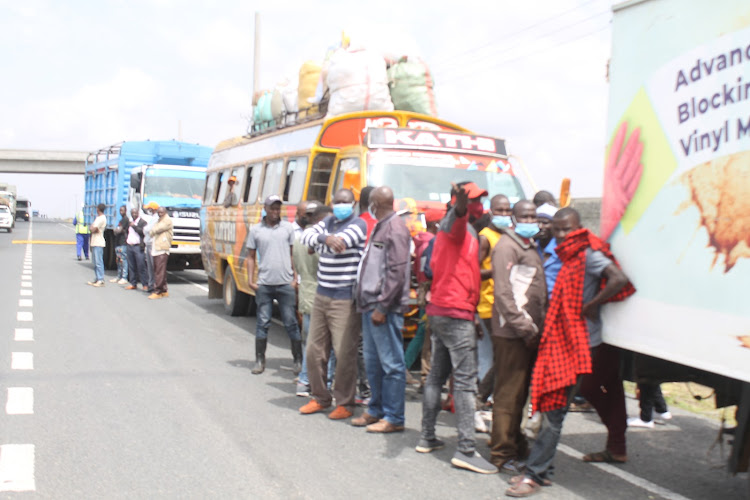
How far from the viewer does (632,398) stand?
7980 mm

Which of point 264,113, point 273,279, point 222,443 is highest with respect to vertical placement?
point 264,113

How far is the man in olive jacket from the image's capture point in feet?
51.2

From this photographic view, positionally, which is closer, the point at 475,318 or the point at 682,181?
the point at 682,181

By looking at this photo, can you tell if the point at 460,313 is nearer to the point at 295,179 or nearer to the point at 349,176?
the point at 349,176

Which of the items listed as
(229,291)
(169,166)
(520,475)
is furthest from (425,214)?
(169,166)

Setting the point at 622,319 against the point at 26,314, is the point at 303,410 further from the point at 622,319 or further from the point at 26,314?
the point at 26,314

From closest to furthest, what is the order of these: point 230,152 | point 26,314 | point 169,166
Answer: point 26,314, point 230,152, point 169,166

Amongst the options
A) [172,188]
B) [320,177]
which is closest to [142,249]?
[172,188]

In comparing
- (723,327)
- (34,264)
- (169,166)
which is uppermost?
(169,166)

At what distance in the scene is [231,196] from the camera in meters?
13.1

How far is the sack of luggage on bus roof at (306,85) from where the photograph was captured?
11.6 m

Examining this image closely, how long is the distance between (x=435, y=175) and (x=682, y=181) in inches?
196

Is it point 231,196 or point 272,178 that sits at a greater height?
point 272,178

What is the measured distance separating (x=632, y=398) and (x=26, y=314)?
9.01 metres
